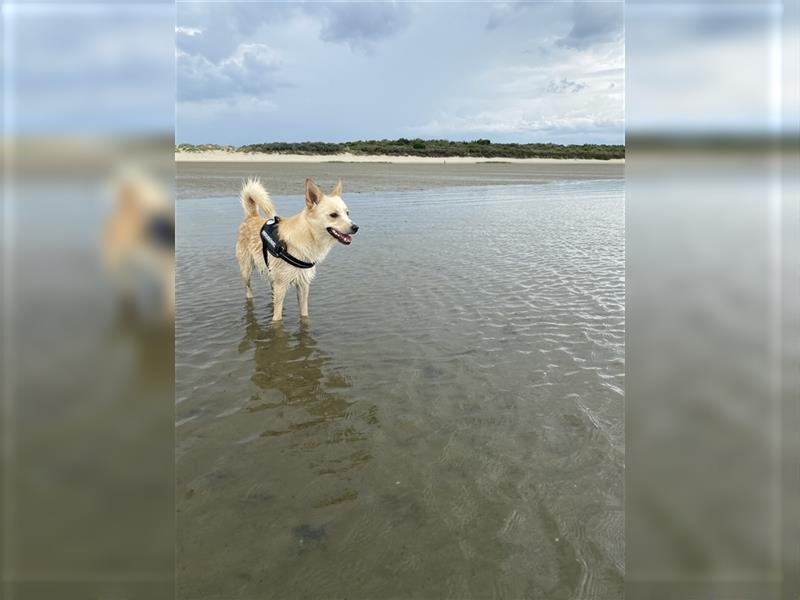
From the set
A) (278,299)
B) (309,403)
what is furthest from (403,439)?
(278,299)

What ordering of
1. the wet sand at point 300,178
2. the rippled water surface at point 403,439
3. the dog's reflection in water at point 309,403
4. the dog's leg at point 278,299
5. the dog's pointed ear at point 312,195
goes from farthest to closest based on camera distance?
the wet sand at point 300,178 → the dog's leg at point 278,299 → the dog's pointed ear at point 312,195 → the dog's reflection in water at point 309,403 → the rippled water surface at point 403,439

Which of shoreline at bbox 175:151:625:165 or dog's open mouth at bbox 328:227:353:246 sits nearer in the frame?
dog's open mouth at bbox 328:227:353:246

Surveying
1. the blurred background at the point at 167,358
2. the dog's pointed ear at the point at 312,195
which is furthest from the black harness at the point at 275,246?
the blurred background at the point at 167,358

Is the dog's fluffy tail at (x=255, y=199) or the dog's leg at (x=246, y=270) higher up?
the dog's fluffy tail at (x=255, y=199)

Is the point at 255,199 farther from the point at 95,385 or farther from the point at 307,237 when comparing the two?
the point at 95,385

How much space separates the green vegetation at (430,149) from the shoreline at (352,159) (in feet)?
1.44

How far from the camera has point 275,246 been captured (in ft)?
20.7

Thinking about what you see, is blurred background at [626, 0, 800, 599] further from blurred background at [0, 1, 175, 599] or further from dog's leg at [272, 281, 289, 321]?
dog's leg at [272, 281, 289, 321]

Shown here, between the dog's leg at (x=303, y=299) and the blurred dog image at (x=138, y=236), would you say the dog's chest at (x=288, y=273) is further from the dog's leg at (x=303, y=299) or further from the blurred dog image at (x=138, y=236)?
the blurred dog image at (x=138, y=236)

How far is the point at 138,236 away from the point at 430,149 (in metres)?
47.0

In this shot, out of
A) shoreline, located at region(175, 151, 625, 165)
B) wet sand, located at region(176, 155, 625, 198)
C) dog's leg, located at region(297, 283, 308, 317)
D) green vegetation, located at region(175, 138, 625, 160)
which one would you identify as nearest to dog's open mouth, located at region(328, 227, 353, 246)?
dog's leg, located at region(297, 283, 308, 317)

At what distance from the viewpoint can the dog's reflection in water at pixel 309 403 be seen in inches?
140

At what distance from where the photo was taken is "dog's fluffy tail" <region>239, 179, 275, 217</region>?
725cm

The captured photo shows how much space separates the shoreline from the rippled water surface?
28.5 meters
